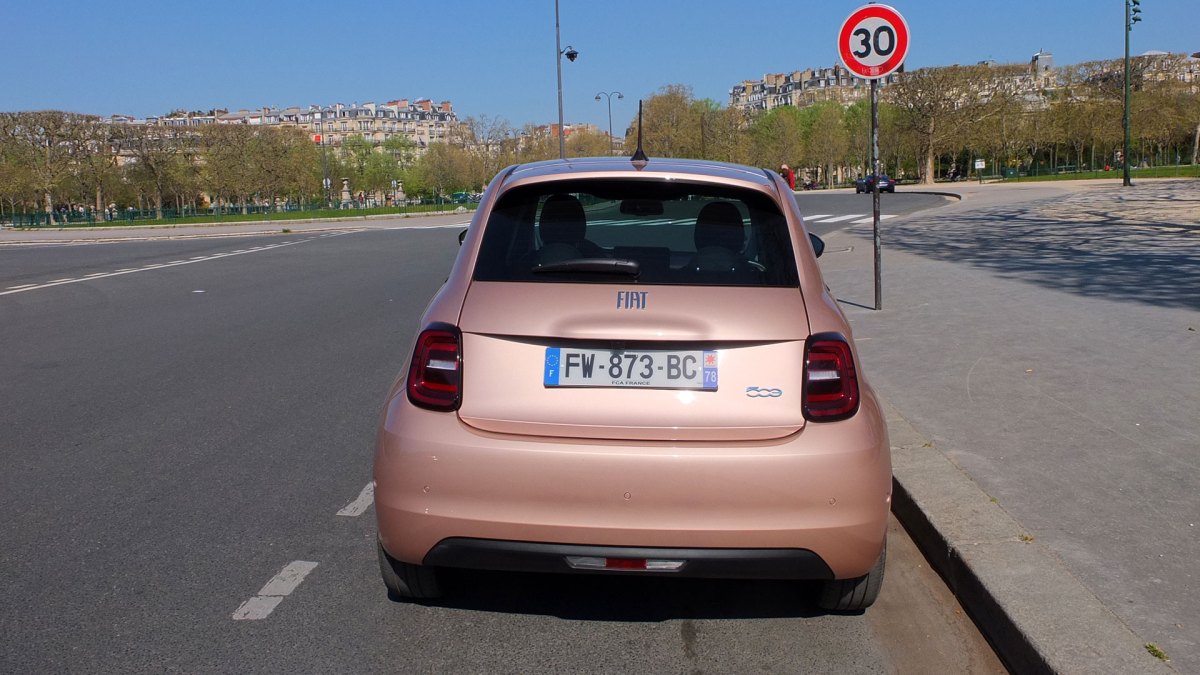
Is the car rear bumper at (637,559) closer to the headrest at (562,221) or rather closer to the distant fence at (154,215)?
the headrest at (562,221)

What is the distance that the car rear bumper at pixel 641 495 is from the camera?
10.5 ft

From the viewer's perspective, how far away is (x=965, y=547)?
3930 millimetres

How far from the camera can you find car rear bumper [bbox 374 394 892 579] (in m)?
3.21

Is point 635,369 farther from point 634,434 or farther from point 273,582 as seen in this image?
point 273,582

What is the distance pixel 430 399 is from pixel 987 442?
327cm

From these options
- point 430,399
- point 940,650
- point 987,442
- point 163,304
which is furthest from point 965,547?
point 163,304

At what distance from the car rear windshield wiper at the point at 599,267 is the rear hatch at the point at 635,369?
0.10 metres

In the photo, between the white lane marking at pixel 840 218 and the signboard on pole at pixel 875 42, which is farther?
the white lane marking at pixel 840 218

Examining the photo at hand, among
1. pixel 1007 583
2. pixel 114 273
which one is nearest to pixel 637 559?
pixel 1007 583

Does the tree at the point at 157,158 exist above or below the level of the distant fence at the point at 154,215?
above

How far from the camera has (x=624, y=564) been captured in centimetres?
331

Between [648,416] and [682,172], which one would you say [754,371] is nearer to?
[648,416]

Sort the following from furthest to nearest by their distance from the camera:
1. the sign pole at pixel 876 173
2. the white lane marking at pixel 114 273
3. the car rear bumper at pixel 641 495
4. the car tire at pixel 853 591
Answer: the white lane marking at pixel 114 273
the sign pole at pixel 876 173
the car tire at pixel 853 591
the car rear bumper at pixel 641 495

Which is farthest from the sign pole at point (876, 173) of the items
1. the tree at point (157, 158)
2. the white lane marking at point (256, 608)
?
the tree at point (157, 158)
